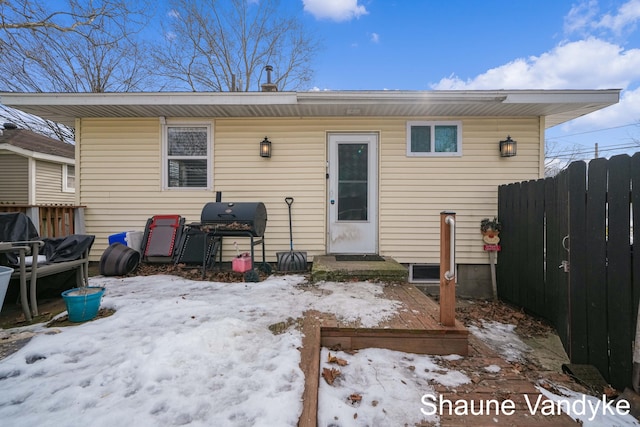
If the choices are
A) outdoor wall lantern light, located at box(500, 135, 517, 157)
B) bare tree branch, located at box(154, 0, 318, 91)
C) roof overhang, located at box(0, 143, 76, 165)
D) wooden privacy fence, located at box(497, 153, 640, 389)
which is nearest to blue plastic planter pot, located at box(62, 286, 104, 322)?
wooden privacy fence, located at box(497, 153, 640, 389)

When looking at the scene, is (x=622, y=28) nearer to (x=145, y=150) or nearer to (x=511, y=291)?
(x=511, y=291)

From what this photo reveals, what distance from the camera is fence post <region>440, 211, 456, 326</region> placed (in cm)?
220

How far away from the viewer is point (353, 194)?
4945mm

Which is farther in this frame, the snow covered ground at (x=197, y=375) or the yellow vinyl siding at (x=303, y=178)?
the yellow vinyl siding at (x=303, y=178)

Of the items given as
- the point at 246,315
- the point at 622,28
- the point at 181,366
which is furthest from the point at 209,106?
the point at 622,28

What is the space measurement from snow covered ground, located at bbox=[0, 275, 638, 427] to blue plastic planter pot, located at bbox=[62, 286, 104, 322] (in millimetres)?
137

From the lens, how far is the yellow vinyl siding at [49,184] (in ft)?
29.6

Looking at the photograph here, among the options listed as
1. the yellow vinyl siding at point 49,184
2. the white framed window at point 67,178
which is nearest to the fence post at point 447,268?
the yellow vinyl siding at point 49,184

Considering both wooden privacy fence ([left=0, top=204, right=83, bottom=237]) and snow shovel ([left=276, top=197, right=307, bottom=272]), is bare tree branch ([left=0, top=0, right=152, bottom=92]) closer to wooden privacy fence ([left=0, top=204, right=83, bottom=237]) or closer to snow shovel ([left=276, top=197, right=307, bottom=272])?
wooden privacy fence ([left=0, top=204, right=83, bottom=237])

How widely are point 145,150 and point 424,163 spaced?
493cm

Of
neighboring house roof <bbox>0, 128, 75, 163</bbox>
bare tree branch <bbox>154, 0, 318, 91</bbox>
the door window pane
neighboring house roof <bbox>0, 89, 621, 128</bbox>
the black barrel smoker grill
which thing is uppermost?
Result: bare tree branch <bbox>154, 0, 318, 91</bbox>

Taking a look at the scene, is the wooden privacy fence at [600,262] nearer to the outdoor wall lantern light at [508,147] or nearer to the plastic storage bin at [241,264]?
the outdoor wall lantern light at [508,147]

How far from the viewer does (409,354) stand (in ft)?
7.25

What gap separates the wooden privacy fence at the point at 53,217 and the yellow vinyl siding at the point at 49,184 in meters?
6.03
